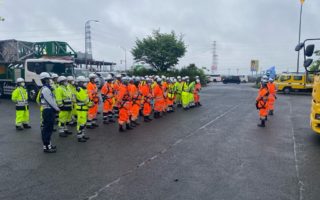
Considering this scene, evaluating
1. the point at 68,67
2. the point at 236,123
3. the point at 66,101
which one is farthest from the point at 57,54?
the point at 236,123

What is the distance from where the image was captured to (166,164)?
21.5ft

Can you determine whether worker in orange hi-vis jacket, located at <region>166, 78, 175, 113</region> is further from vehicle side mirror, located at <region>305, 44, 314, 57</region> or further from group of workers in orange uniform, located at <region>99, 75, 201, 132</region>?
vehicle side mirror, located at <region>305, 44, 314, 57</region>

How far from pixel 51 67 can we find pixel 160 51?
20.8m

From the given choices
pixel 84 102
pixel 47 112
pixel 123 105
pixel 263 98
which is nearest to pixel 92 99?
pixel 123 105

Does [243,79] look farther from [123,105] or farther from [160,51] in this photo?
[123,105]

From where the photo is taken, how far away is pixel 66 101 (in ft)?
31.8

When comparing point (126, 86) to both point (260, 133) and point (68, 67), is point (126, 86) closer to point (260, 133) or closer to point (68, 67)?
point (260, 133)

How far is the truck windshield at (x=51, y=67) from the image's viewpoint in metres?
18.1

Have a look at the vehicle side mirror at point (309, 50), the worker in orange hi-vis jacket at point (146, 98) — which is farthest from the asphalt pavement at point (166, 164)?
the vehicle side mirror at point (309, 50)

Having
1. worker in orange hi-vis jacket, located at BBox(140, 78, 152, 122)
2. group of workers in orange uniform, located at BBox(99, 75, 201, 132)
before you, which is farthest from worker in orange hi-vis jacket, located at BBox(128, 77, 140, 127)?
worker in orange hi-vis jacket, located at BBox(140, 78, 152, 122)

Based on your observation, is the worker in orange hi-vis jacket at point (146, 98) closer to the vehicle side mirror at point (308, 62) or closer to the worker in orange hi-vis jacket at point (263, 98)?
the worker in orange hi-vis jacket at point (263, 98)

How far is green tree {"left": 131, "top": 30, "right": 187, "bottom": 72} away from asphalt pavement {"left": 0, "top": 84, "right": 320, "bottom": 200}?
27.7 meters

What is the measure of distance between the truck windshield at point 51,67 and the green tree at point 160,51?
780 inches

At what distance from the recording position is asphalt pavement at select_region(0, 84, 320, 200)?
16.6 ft
